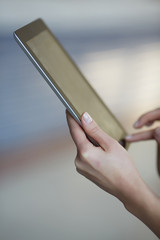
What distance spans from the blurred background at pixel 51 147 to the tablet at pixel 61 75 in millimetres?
240

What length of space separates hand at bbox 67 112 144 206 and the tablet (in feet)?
0.15

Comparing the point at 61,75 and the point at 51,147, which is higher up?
the point at 61,75

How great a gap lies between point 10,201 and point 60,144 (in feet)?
0.72

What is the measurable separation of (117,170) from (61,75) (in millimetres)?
226

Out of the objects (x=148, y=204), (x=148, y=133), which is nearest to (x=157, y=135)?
(x=148, y=133)

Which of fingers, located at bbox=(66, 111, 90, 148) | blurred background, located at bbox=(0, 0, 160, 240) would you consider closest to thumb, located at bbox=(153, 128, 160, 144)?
blurred background, located at bbox=(0, 0, 160, 240)

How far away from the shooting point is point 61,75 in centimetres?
65

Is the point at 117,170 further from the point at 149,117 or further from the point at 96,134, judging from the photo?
the point at 149,117

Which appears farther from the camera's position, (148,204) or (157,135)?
(157,135)

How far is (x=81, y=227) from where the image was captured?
88cm

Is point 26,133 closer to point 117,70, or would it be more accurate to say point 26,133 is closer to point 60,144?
point 60,144

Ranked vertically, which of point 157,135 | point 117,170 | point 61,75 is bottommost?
point 157,135

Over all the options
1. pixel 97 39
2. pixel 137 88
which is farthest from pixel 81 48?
pixel 137 88

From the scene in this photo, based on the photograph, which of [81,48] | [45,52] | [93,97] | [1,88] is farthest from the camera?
[81,48]
